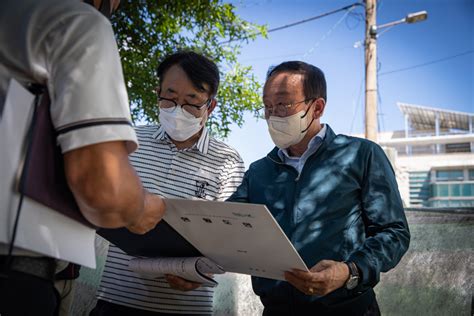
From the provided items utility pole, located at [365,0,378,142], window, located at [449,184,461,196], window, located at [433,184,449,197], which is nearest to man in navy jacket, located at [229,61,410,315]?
utility pole, located at [365,0,378,142]

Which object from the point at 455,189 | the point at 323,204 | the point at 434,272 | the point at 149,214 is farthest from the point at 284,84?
the point at 455,189

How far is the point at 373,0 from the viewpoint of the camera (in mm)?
11484

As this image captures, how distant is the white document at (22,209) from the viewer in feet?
4.15

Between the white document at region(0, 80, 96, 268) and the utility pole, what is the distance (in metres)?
10.0

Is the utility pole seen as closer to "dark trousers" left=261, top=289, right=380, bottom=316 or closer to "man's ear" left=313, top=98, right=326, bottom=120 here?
"man's ear" left=313, top=98, right=326, bottom=120

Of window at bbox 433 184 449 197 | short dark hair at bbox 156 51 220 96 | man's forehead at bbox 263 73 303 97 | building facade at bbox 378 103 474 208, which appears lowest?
window at bbox 433 184 449 197

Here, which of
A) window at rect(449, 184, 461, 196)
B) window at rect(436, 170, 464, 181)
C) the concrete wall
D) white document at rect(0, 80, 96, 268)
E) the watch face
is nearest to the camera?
white document at rect(0, 80, 96, 268)

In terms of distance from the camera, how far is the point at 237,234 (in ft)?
6.25

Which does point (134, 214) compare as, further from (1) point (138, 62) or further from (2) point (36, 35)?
(1) point (138, 62)

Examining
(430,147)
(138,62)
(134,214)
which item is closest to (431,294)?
(134,214)

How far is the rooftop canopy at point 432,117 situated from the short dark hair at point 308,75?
27793 mm

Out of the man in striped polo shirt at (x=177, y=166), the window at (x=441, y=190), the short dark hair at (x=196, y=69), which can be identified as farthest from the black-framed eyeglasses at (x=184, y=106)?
the window at (x=441, y=190)

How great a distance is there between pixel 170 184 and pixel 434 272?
177cm

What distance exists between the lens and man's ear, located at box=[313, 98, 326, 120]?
2.84 m
